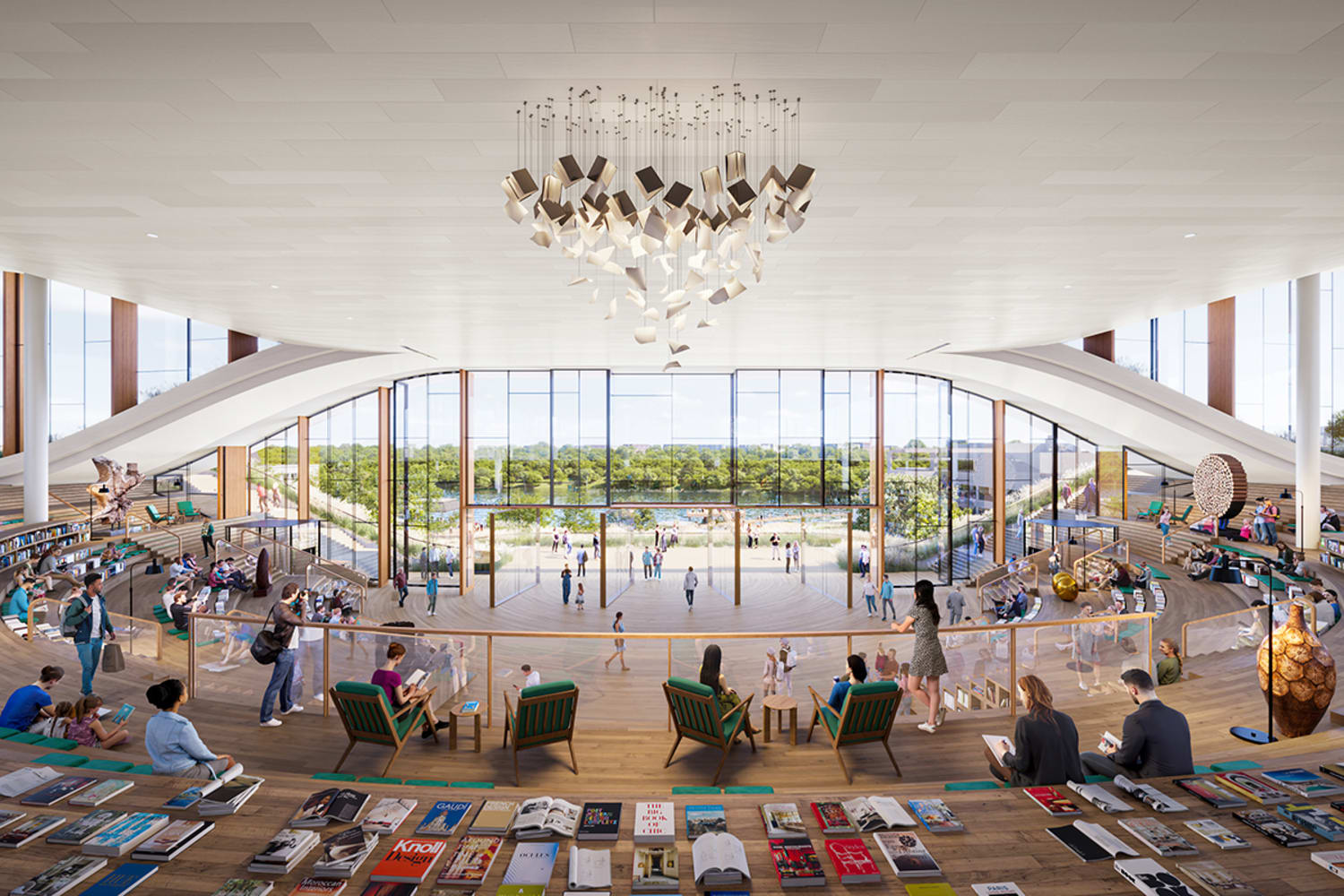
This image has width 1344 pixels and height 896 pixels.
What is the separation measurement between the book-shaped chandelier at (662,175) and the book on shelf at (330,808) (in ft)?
10.4

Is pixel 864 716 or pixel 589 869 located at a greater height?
pixel 589 869

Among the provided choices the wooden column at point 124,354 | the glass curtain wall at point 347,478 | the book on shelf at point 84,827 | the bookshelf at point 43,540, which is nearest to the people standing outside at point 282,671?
the book on shelf at point 84,827

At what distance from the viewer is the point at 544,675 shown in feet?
21.3

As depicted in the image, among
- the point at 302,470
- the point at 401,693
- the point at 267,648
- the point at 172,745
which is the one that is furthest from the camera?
the point at 302,470

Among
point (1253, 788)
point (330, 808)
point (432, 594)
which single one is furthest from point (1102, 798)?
point (432, 594)

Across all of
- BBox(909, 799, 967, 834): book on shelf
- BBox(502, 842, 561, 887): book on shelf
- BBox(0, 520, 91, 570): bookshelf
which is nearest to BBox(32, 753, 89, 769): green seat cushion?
BBox(502, 842, 561, 887): book on shelf

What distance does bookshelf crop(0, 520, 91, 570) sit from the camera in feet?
38.3

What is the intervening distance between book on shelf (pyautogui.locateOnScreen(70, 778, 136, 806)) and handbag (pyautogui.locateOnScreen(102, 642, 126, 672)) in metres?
5.34

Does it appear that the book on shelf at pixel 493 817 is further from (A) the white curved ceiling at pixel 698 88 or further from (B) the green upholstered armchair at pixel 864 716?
(A) the white curved ceiling at pixel 698 88

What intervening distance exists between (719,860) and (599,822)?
661 millimetres

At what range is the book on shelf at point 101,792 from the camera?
3.31 meters

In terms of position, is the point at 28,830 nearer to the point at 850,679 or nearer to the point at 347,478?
the point at 850,679

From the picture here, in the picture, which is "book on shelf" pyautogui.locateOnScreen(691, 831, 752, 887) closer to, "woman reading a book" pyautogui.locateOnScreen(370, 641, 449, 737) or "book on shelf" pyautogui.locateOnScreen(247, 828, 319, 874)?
"book on shelf" pyautogui.locateOnScreen(247, 828, 319, 874)

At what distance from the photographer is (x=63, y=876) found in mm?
2658
